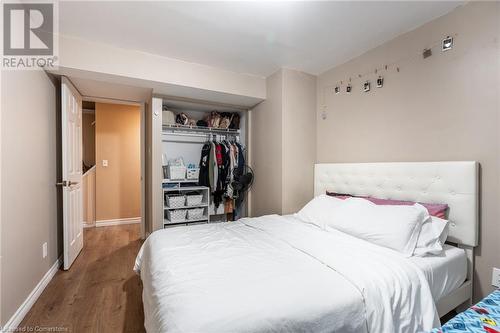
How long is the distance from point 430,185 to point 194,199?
270 cm

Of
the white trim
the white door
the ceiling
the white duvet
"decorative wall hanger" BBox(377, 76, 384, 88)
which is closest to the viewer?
the white duvet

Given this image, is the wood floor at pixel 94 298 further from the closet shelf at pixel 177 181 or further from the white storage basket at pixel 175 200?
the closet shelf at pixel 177 181

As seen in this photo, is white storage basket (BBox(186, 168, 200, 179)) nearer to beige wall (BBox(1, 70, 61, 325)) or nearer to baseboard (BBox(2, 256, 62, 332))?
beige wall (BBox(1, 70, 61, 325))

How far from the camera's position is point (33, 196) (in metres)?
1.86

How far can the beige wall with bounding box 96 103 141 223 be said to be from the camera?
409cm

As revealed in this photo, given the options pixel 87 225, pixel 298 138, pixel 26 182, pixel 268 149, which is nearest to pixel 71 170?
pixel 26 182

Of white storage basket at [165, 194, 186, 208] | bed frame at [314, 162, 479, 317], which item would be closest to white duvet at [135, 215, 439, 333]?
bed frame at [314, 162, 479, 317]

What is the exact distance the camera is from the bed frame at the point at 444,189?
1559 mm

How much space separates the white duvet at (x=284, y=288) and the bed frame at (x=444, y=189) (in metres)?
0.49

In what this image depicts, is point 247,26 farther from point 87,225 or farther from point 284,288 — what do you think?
point 87,225

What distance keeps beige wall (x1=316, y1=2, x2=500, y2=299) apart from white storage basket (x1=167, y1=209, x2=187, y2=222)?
7.61 ft

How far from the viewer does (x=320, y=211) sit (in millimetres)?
2105

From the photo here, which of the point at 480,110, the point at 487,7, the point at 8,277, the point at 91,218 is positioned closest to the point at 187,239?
the point at 8,277

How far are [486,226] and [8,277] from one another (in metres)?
3.28
